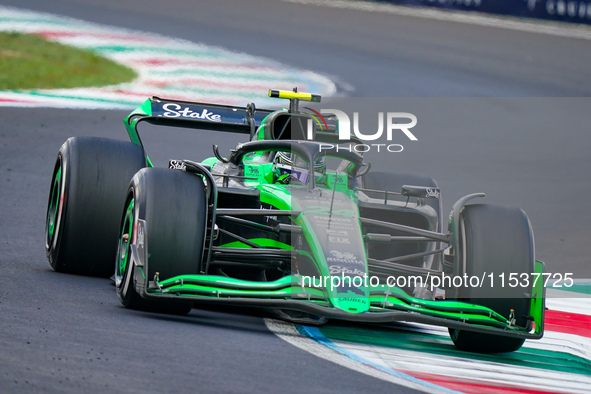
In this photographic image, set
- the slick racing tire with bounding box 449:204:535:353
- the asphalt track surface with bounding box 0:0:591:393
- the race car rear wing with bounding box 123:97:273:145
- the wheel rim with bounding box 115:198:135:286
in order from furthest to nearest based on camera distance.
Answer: the race car rear wing with bounding box 123:97:273:145 → the wheel rim with bounding box 115:198:135:286 → the slick racing tire with bounding box 449:204:535:353 → the asphalt track surface with bounding box 0:0:591:393

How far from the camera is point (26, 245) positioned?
345 inches

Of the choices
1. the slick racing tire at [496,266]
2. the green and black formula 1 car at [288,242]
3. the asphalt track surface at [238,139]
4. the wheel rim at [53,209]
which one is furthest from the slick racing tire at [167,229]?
the slick racing tire at [496,266]

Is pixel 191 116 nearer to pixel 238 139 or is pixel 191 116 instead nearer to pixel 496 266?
pixel 496 266

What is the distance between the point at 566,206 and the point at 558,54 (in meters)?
11.4

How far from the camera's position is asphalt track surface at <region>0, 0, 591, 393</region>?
4953mm

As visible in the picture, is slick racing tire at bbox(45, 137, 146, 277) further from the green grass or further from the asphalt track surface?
the green grass

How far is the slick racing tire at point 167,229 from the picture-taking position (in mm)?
6250

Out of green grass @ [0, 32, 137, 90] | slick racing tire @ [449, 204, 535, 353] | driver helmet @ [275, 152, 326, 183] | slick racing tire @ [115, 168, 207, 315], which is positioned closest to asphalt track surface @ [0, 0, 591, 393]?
slick racing tire @ [115, 168, 207, 315]

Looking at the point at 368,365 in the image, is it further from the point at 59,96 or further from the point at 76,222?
the point at 59,96

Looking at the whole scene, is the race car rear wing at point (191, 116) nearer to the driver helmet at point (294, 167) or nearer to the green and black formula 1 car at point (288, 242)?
the green and black formula 1 car at point (288, 242)

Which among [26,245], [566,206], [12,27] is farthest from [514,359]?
[12,27]

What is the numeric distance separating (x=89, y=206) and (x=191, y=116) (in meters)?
1.51

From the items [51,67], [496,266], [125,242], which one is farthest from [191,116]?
[51,67]

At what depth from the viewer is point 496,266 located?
643 cm
